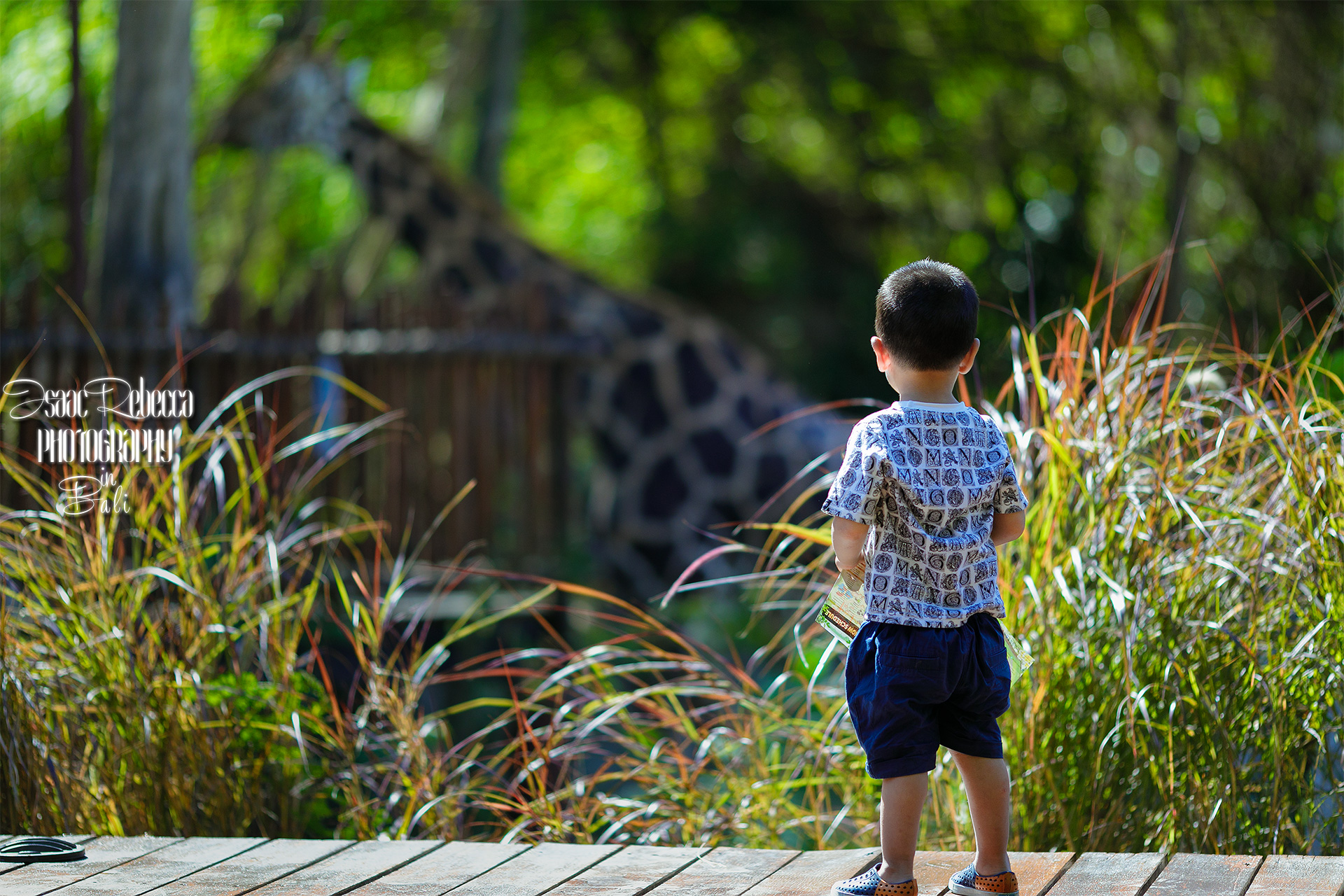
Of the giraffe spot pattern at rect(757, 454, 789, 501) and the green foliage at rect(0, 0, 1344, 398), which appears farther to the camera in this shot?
the green foliage at rect(0, 0, 1344, 398)

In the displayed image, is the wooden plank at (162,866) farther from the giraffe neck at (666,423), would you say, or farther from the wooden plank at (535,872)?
the giraffe neck at (666,423)

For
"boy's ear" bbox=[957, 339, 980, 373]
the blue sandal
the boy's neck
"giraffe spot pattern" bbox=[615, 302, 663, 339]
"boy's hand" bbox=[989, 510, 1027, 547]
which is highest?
"giraffe spot pattern" bbox=[615, 302, 663, 339]

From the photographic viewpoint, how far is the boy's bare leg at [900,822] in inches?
83.7

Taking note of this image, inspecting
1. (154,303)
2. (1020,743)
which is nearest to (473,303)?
(154,303)

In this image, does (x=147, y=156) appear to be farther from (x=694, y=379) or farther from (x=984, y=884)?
(x=984, y=884)

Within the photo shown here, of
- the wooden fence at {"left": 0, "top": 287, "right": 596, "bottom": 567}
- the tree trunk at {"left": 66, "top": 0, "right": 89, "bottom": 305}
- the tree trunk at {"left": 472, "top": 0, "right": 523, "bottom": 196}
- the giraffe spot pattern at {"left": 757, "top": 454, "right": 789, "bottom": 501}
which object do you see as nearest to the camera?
the tree trunk at {"left": 66, "top": 0, "right": 89, "bottom": 305}

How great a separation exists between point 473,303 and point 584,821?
12.7 ft

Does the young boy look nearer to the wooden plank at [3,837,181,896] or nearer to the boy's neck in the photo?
the boy's neck

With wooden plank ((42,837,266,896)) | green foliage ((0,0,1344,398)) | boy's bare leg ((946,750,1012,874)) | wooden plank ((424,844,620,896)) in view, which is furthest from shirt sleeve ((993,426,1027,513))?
green foliage ((0,0,1344,398))

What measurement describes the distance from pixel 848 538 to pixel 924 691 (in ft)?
0.88

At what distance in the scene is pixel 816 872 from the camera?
2334 millimetres

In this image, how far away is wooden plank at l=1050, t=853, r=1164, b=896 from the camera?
2.16 m

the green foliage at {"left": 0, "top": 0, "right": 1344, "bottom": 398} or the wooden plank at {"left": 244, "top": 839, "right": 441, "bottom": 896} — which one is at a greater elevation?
the green foliage at {"left": 0, "top": 0, "right": 1344, "bottom": 398}

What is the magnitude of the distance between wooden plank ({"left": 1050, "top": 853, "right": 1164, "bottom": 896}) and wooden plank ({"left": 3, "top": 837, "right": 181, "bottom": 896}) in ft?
5.33
